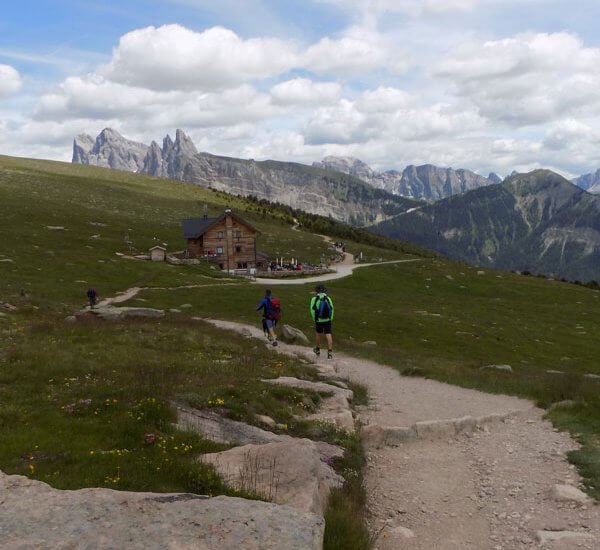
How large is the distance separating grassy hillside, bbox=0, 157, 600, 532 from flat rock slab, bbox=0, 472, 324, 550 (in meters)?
1.03

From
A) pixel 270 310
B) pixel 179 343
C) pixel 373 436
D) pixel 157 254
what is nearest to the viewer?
pixel 373 436

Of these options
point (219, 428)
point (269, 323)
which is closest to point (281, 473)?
point (219, 428)

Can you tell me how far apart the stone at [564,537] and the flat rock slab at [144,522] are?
4919 mm

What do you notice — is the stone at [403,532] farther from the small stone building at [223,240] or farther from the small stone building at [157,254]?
the small stone building at [223,240]

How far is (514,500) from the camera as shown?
11.2 metres

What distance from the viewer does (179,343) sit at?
2475cm

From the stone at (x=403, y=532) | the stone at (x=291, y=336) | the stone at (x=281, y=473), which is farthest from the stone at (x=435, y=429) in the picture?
the stone at (x=291, y=336)

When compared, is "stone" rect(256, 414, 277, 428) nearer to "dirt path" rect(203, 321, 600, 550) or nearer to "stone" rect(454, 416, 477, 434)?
"dirt path" rect(203, 321, 600, 550)

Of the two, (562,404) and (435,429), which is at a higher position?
(562,404)

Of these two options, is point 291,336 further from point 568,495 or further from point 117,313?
point 568,495

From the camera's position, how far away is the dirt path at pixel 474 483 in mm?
9703

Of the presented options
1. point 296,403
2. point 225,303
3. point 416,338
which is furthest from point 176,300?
point 296,403

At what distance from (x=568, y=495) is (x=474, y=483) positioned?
7.03 feet

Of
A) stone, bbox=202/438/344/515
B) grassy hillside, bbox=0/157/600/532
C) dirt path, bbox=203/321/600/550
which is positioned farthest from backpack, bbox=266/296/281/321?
stone, bbox=202/438/344/515
